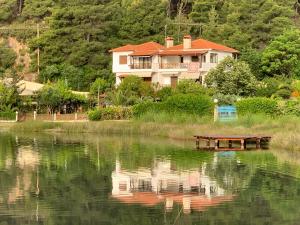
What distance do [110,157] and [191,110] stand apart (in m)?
14.4

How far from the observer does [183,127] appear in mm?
44219

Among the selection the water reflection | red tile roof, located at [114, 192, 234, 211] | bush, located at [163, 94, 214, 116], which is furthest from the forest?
red tile roof, located at [114, 192, 234, 211]

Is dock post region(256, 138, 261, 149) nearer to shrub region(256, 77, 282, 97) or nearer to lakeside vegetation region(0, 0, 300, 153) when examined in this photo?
A: lakeside vegetation region(0, 0, 300, 153)

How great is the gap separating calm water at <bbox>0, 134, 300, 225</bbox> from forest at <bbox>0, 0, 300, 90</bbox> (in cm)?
3006

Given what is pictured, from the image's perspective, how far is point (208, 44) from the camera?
63.8 metres

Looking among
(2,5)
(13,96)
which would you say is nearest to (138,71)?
(13,96)

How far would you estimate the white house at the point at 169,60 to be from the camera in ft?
206

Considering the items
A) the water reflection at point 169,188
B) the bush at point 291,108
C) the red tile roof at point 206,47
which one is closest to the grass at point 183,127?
the bush at point 291,108

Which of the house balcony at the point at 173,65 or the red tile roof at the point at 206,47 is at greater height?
the red tile roof at the point at 206,47

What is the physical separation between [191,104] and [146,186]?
75.7 ft

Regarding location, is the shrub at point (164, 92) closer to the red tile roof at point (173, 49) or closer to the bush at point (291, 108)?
the red tile roof at point (173, 49)

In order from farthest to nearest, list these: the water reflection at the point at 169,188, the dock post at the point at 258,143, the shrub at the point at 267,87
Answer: the shrub at the point at 267,87 → the dock post at the point at 258,143 → the water reflection at the point at 169,188

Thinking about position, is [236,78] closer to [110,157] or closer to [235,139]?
[235,139]

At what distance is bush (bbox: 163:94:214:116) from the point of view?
157 ft
